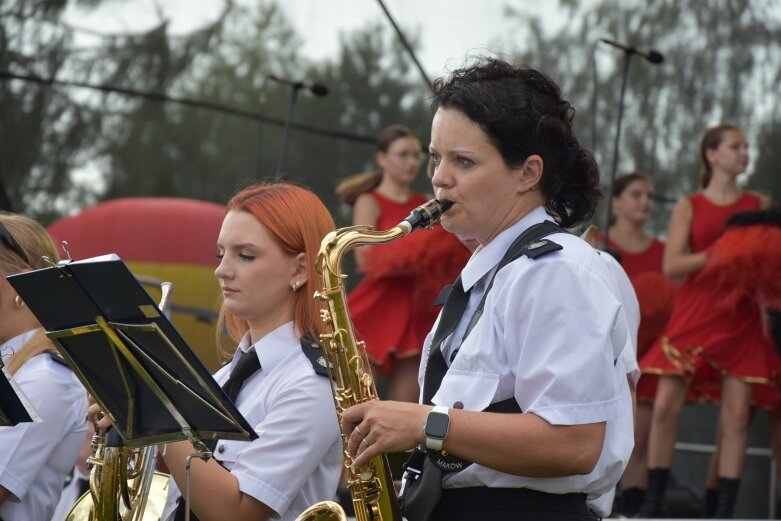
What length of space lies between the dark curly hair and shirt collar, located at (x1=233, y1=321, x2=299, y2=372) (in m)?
0.86

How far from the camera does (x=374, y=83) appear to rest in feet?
28.4

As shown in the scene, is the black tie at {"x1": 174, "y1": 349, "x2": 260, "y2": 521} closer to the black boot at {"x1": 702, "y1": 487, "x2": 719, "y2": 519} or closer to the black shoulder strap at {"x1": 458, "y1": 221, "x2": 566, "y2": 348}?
the black shoulder strap at {"x1": 458, "y1": 221, "x2": 566, "y2": 348}

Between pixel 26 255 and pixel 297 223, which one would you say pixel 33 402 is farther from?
pixel 297 223

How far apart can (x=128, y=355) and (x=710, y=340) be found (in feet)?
13.6

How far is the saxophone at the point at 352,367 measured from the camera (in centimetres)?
266

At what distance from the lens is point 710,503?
20.3ft

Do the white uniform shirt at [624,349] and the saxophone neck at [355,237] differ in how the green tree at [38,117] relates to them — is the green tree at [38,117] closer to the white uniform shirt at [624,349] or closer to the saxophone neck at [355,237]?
the white uniform shirt at [624,349]

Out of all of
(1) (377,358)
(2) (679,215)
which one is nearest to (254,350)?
(1) (377,358)

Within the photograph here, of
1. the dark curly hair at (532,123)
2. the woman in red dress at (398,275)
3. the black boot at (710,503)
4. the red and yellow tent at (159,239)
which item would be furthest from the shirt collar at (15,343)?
the black boot at (710,503)

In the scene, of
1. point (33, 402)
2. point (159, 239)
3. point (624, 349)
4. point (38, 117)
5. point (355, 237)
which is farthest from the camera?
point (38, 117)

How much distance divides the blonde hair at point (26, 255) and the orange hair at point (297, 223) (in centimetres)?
92

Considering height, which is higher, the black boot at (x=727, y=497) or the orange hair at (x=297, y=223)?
the orange hair at (x=297, y=223)

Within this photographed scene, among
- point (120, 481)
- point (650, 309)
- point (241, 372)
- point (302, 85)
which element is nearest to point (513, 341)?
point (241, 372)

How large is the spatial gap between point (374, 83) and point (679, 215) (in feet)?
9.75
